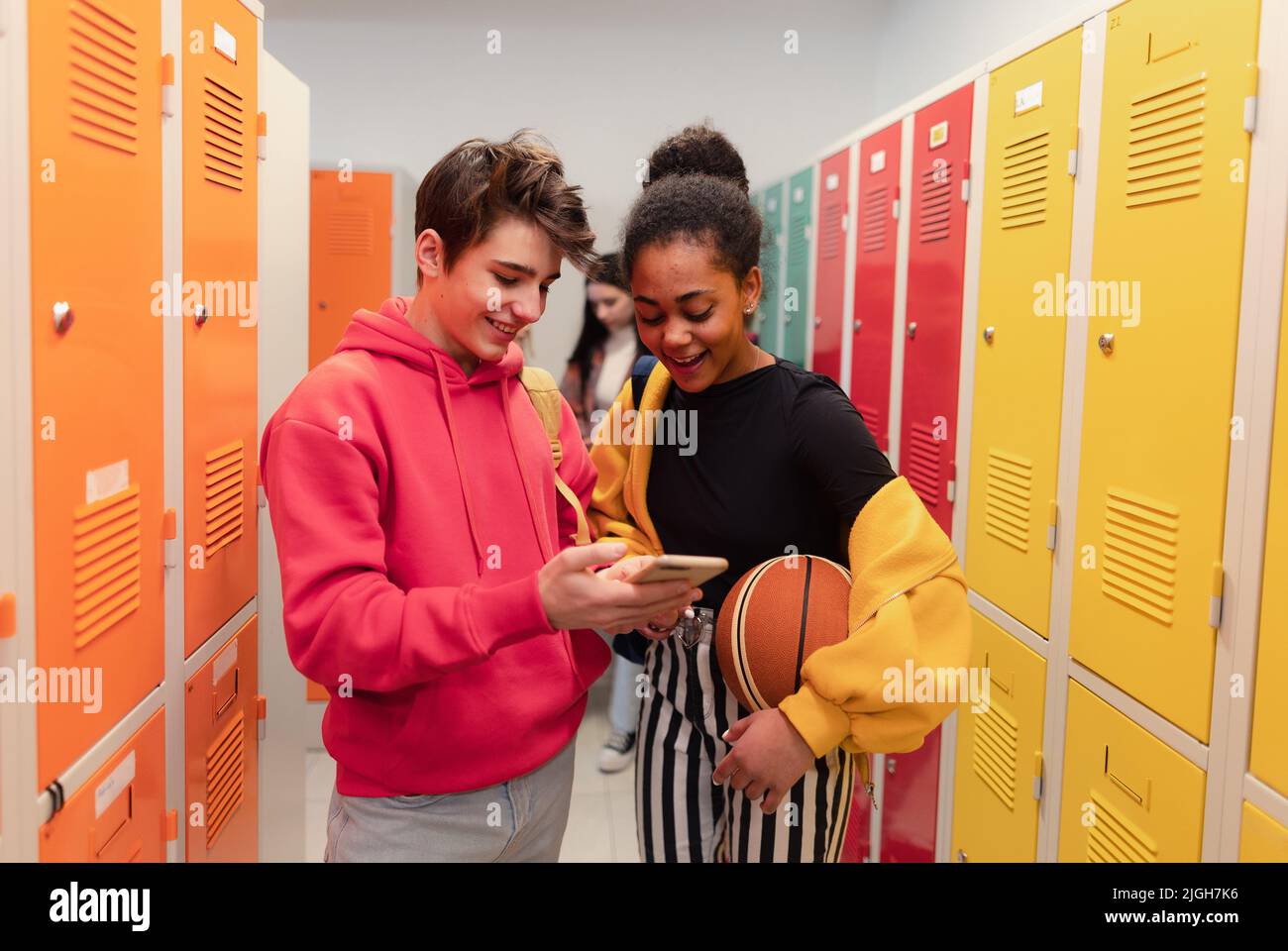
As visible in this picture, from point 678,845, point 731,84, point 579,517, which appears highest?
point 731,84

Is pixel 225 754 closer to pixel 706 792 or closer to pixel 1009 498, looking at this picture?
pixel 706 792

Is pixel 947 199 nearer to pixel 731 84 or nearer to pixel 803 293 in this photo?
pixel 803 293

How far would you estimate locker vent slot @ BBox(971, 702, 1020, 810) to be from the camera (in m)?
2.34

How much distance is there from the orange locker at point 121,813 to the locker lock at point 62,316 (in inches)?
24.0

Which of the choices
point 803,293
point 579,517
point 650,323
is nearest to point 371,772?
point 579,517

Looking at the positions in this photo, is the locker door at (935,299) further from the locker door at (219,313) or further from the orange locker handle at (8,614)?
the orange locker handle at (8,614)

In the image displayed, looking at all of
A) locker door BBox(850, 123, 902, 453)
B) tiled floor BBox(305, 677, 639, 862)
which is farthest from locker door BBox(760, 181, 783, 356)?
tiled floor BBox(305, 677, 639, 862)

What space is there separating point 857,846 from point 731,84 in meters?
3.80

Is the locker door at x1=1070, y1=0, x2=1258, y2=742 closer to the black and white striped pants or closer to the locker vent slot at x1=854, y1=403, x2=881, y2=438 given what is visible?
the black and white striped pants

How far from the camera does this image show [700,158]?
5.76ft

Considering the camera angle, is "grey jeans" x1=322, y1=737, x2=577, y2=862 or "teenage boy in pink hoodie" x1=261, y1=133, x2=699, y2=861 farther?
"grey jeans" x1=322, y1=737, x2=577, y2=862

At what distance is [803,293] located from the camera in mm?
4305

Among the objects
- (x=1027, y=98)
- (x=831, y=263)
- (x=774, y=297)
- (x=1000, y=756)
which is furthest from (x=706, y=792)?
(x=774, y=297)

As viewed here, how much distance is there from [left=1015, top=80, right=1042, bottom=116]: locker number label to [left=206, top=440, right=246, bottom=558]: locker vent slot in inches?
71.9
